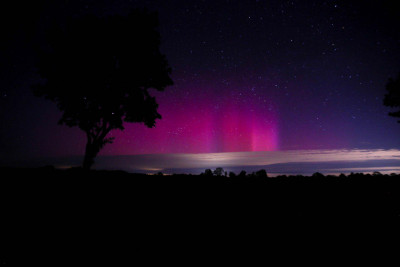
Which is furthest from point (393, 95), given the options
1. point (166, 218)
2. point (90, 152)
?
point (90, 152)

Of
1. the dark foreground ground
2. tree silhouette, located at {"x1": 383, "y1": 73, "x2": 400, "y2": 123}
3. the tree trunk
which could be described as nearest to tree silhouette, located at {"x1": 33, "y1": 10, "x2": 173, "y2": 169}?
the tree trunk

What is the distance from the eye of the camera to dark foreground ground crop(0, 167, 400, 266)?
479cm

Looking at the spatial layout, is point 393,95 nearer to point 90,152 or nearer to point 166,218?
point 166,218

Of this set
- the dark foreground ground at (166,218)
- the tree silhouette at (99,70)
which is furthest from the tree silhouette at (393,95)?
the tree silhouette at (99,70)

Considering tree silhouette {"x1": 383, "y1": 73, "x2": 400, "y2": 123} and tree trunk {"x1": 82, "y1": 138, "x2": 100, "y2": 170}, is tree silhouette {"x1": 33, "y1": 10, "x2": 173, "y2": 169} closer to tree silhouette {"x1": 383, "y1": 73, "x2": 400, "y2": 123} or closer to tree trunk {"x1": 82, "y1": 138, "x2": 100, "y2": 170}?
tree trunk {"x1": 82, "y1": 138, "x2": 100, "y2": 170}

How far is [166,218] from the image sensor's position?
21.7ft

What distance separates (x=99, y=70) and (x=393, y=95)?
3089 cm

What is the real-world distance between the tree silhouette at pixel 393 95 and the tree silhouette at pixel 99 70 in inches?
1021

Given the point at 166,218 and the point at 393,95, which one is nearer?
the point at 166,218

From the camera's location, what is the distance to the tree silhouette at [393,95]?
79.6ft

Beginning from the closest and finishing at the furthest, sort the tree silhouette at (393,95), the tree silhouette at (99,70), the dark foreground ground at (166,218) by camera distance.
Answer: the dark foreground ground at (166,218) < the tree silhouette at (99,70) < the tree silhouette at (393,95)

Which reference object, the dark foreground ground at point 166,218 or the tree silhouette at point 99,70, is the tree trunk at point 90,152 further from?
the dark foreground ground at point 166,218

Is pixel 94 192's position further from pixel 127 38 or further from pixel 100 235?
pixel 127 38

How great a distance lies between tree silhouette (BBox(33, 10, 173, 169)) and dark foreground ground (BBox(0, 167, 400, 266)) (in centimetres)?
850
